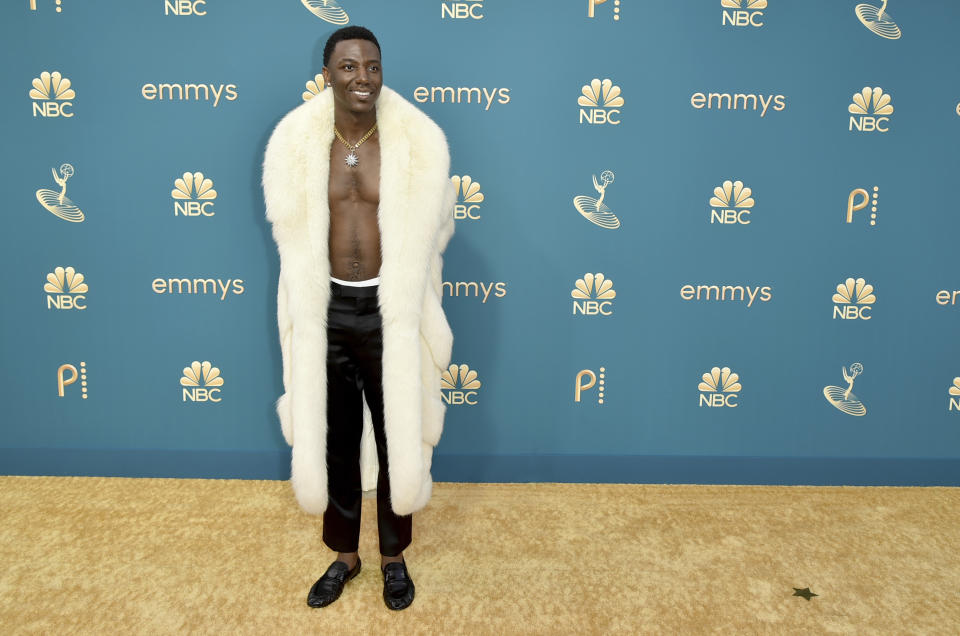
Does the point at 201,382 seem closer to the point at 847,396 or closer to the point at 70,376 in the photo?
the point at 70,376

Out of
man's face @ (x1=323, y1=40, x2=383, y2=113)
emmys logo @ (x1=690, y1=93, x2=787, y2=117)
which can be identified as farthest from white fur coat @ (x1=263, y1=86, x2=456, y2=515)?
emmys logo @ (x1=690, y1=93, x2=787, y2=117)

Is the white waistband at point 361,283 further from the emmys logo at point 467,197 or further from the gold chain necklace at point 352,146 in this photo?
the emmys logo at point 467,197

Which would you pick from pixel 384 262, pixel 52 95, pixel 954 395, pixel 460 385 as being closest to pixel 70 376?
pixel 52 95

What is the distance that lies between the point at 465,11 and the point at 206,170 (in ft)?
3.98

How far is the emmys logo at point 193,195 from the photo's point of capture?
8.98 ft

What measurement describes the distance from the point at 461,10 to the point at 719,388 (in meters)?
1.90

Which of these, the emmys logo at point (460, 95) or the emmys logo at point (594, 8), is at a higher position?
the emmys logo at point (594, 8)

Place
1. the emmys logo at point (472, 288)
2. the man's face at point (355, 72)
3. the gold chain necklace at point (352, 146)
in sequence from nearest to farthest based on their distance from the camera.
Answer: the man's face at point (355, 72) < the gold chain necklace at point (352, 146) < the emmys logo at point (472, 288)

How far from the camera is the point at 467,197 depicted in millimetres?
2734

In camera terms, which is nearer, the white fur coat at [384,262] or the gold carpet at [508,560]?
the white fur coat at [384,262]

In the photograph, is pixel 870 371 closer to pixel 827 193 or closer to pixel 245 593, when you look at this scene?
pixel 827 193

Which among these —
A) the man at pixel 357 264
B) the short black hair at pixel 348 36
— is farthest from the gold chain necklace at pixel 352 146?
the short black hair at pixel 348 36

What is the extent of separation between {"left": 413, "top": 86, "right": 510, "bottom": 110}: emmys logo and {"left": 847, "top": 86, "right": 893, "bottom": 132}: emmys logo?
4.60 feet

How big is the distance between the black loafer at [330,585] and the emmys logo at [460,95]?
1.76 meters
